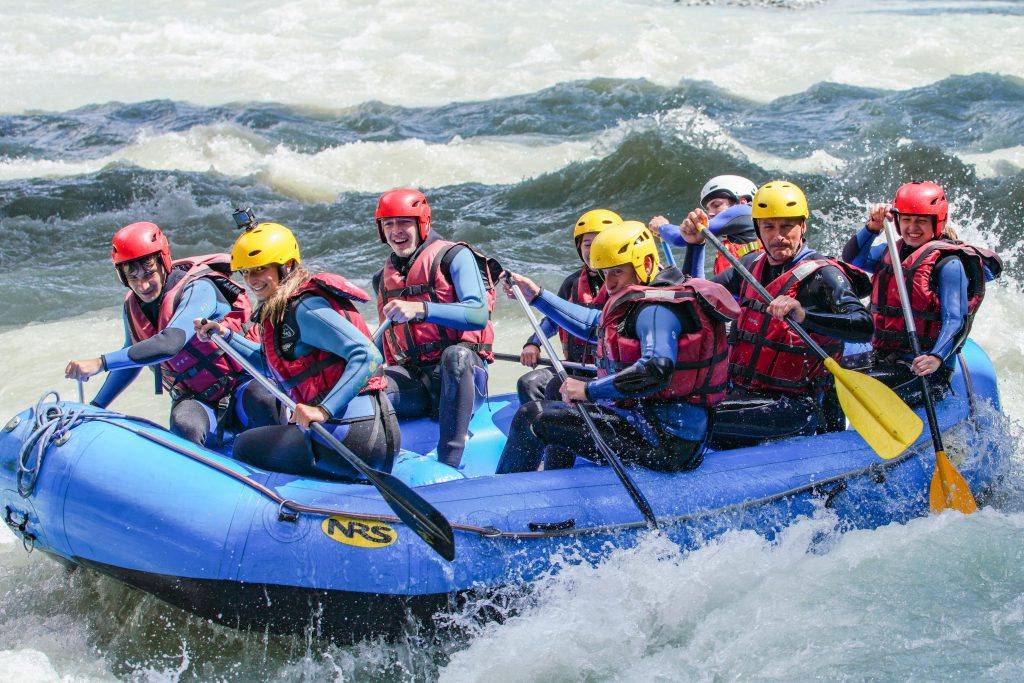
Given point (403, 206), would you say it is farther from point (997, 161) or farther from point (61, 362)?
point (997, 161)

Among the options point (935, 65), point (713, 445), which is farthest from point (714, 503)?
point (935, 65)

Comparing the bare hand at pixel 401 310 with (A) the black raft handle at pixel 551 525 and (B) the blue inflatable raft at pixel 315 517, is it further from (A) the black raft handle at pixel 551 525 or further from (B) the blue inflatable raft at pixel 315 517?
(A) the black raft handle at pixel 551 525

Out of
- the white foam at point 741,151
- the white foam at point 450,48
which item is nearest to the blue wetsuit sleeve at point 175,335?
the white foam at point 741,151

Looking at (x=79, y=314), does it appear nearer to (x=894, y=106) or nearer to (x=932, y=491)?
(x=932, y=491)

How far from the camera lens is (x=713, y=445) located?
484cm

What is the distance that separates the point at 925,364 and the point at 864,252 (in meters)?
1.07

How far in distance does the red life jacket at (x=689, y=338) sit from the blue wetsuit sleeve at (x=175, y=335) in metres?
1.71

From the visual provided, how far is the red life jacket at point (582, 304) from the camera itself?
550cm

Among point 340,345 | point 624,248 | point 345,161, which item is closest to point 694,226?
point 624,248

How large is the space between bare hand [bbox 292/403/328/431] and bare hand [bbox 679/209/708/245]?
6.71 ft

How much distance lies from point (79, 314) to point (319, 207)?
155 inches

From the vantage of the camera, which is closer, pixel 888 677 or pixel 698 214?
pixel 888 677

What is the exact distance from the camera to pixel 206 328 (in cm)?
449

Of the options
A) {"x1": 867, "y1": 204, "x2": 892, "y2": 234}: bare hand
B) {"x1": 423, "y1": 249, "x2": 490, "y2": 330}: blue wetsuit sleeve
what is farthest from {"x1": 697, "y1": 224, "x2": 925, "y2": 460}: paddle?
{"x1": 423, "y1": 249, "x2": 490, "y2": 330}: blue wetsuit sleeve
